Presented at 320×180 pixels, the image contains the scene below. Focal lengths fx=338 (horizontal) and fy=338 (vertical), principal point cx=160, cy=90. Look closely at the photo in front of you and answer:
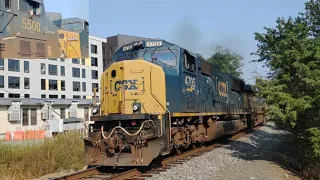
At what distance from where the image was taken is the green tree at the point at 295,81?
27.7ft

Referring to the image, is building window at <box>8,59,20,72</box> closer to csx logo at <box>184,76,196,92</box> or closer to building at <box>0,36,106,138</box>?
building at <box>0,36,106,138</box>

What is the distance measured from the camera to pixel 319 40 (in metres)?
9.18

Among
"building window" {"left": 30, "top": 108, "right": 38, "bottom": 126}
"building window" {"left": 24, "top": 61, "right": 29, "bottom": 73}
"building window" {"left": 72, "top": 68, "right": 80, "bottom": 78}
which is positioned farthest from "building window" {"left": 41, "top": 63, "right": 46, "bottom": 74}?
"building window" {"left": 30, "top": 108, "right": 38, "bottom": 126}

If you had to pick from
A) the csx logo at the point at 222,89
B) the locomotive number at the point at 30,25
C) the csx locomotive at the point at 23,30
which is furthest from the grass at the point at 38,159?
the csx logo at the point at 222,89

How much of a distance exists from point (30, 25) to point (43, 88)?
37736mm

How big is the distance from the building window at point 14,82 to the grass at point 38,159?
34.3m

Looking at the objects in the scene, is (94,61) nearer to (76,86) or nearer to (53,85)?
(76,86)

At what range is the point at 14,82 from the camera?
41594 millimetres

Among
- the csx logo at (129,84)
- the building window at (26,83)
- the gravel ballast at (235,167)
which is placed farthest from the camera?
the building window at (26,83)

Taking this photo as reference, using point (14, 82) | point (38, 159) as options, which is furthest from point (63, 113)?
point (38, 159)

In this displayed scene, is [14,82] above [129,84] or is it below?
above

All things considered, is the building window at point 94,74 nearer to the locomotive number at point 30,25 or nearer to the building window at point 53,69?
the building window at point 53,69

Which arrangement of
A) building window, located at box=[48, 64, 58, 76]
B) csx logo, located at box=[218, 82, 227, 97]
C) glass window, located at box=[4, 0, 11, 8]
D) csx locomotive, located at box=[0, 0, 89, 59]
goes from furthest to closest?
building window, located at box=[48, 64, 58, 76]
csx logo, located at box=[218, 82, 227, 97]
glass window, located at box=[4, 0, 11, 8]
csx locomotive, located at box=[0, 0, 89, 59]

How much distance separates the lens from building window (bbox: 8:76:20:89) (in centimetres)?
4128
